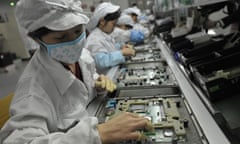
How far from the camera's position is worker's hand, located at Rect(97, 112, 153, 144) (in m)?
0.71

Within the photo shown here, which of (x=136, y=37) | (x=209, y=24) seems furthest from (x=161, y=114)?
(x=136, y=37)

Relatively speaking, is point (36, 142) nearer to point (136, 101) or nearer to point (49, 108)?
point (49, 108)

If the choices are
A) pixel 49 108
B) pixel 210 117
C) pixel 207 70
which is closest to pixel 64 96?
pixel 49 108

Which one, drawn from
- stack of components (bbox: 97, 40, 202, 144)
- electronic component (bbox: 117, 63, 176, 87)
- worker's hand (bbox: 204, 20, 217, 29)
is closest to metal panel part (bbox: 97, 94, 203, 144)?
stack of components (bbox: 97, 40, 202, 144)

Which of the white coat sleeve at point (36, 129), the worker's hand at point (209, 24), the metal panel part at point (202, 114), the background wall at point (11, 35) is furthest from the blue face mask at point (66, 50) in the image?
the background wall at point (11, 35)

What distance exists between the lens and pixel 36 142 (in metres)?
0.66

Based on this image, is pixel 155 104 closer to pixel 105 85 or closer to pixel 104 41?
pixel 105 85

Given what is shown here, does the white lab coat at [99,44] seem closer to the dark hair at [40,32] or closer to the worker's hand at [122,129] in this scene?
the dark hair at [40,32]

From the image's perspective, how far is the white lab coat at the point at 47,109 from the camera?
683 mm

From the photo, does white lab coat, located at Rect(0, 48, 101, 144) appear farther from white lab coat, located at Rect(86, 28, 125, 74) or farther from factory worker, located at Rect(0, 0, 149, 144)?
white lab coat, located at Rect(86, 28, 125, 74)

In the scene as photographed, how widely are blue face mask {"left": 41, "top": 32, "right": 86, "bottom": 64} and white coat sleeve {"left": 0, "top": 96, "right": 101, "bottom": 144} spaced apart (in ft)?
0.78

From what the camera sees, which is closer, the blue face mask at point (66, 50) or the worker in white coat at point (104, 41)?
the blue face mask at point (66, 50)

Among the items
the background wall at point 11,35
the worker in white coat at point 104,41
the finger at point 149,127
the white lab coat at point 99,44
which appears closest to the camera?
the finger at point 149,127

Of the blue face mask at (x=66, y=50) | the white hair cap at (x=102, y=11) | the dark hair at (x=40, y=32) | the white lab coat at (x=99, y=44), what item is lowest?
the blue face mask at (x=66, y=50)
